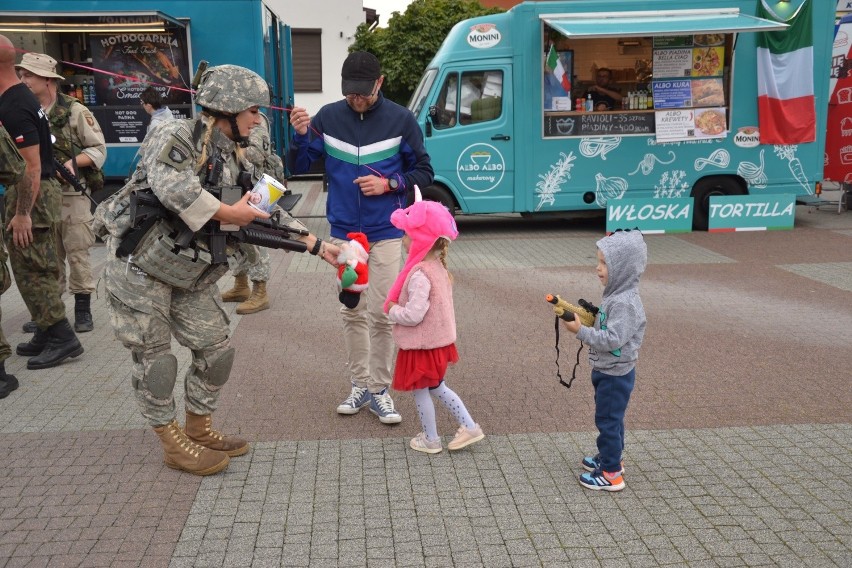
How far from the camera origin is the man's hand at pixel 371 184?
4.76m

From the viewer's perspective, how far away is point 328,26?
2612 cm

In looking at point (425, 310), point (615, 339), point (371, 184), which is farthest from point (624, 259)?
point (371, 184)

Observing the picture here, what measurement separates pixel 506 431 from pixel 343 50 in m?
23.2

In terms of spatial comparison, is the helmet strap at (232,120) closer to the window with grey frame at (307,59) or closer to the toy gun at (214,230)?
the toy gun at (214,230)

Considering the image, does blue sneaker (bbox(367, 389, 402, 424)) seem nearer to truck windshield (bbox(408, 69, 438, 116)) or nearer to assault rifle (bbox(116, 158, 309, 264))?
assault rifle (bbox(116, 158, 309, 264))

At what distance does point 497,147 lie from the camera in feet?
39.3

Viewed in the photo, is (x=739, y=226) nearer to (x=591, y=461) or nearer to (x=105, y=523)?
(x=591, y=461)

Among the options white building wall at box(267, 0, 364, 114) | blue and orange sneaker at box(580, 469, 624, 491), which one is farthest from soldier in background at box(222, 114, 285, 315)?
white building wall at box(267, 0, 364, 114)

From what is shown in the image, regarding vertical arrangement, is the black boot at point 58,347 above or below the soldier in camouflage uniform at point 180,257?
below

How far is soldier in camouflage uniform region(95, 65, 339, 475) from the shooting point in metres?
3.82

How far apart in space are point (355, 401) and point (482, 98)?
7749 millimetres

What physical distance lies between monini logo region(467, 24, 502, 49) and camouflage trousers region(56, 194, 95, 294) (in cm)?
658

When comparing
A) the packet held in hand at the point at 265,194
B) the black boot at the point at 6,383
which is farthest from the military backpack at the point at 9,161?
the packet held in hand at the point at 265,194

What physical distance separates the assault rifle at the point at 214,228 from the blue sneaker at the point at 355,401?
1.29 m
